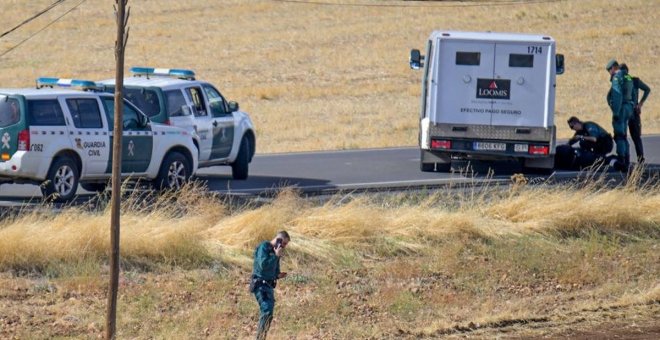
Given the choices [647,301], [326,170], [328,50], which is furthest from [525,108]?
[328,50]

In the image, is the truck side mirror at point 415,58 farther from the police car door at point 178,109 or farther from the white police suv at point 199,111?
the police car door at point 178,109

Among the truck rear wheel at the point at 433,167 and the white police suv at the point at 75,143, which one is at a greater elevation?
the white police suv at the point at 75,143

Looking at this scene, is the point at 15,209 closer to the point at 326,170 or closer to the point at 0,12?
the point at 326,170

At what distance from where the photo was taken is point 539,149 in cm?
2031

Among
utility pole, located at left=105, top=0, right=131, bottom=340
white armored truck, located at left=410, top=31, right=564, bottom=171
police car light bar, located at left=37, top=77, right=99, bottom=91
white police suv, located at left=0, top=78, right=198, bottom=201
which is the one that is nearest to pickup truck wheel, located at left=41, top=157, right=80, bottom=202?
white police suv, located at left=0, top=78, right=198, bottom=201

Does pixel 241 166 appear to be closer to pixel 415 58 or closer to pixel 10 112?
pixel 415 58

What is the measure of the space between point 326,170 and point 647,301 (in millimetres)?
9435

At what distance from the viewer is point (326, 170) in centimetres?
2200

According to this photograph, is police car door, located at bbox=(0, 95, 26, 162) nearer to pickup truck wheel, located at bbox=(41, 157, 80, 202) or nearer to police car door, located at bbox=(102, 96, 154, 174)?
pickup truck wheel, located at bbox=(41, 157, 80, 202)

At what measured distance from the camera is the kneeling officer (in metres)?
21.0

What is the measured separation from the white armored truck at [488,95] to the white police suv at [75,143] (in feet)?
14.9

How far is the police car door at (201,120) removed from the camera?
19422 mm

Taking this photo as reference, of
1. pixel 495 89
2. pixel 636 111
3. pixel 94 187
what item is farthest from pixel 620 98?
pixel 94 187

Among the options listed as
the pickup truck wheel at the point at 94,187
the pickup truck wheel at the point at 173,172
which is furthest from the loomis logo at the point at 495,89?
the pickup truck wheel at the point at 94,187
